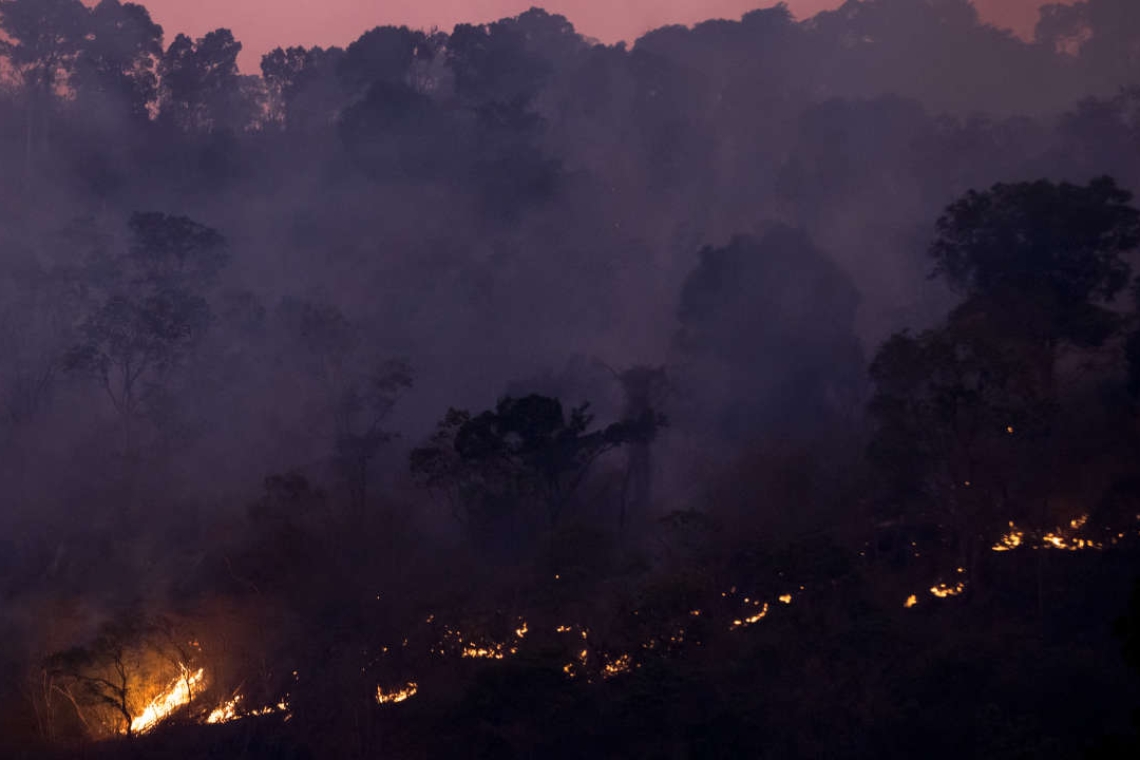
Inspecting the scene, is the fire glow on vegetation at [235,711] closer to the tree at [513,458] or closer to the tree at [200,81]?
the tree at [513,458]

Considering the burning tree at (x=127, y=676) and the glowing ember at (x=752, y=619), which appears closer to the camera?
the glowing ember at (x=752, y=619)

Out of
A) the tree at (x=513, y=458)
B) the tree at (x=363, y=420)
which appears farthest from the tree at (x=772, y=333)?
the tree at (x=363, y=420)

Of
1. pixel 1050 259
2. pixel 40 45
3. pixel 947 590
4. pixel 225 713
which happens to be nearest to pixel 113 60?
pixel 40 45

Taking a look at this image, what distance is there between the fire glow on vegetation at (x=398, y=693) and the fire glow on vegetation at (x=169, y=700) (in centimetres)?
519

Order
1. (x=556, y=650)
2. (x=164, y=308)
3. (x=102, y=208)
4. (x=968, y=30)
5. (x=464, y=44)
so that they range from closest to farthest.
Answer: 1. (x=556, y=650)
2. (x=164, y=308)
3. (x=102, y=208)
4. (x=464, y=44)
5. (x=968, y=30)

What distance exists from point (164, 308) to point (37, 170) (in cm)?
2785

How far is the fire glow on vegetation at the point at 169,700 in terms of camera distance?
24328mm

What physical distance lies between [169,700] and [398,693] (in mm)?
6560

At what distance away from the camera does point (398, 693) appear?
22141 millimetres

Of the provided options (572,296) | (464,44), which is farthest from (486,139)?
(572,296)

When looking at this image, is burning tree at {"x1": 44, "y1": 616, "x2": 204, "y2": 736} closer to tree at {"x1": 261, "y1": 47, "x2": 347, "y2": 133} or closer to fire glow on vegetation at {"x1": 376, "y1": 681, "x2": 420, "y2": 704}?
fire glow on vegetation at {"x1": 376, "y1": 681, "x2": 420, "y2": 704}

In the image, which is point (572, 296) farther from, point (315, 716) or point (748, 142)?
point (315, 716)

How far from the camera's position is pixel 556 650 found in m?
19.3

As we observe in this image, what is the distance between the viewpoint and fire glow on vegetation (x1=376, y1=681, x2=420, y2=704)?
2198 centimetres
